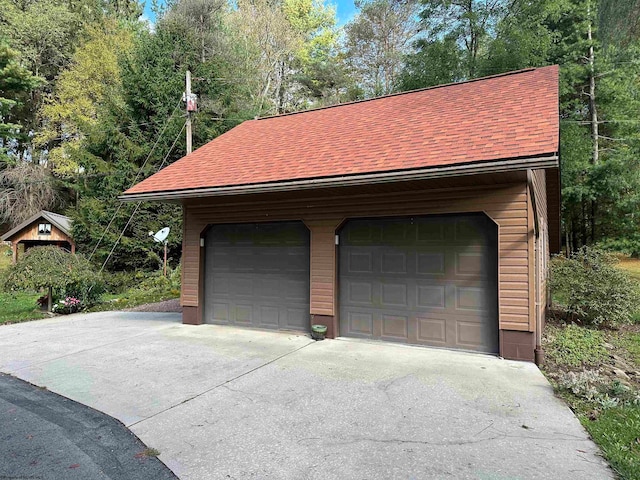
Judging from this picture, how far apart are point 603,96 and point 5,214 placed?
101 ft

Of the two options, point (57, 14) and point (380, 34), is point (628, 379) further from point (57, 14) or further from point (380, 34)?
point (57, 14)

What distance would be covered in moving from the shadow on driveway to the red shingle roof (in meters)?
4.09

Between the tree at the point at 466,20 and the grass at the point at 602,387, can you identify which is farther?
the tree at the point at 466,20

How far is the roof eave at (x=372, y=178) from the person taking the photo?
179 inches

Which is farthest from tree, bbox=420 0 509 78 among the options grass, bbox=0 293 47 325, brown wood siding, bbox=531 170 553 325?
grass, bbox=0 293 47 325

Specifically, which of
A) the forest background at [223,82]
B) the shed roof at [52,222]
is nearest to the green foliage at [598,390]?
the forest background at [223,82]

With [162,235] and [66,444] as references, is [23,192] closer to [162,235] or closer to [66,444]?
[162,235]

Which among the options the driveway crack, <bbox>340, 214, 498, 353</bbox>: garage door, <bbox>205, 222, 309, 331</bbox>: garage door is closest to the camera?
the driveway crack

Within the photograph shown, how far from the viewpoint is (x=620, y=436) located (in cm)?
301

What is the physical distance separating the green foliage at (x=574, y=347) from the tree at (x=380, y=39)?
56.8 ft

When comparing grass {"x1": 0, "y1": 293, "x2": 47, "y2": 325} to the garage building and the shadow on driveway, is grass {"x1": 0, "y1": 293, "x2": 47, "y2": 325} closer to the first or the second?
the garage building

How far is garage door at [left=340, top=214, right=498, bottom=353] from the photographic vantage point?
18.5 ft

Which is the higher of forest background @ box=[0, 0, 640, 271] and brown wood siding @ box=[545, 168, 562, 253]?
forest background @ box=[0, 0, 640, 271]

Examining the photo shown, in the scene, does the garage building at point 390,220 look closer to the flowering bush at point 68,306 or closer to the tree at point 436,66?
the flowering bush at point 68,306
